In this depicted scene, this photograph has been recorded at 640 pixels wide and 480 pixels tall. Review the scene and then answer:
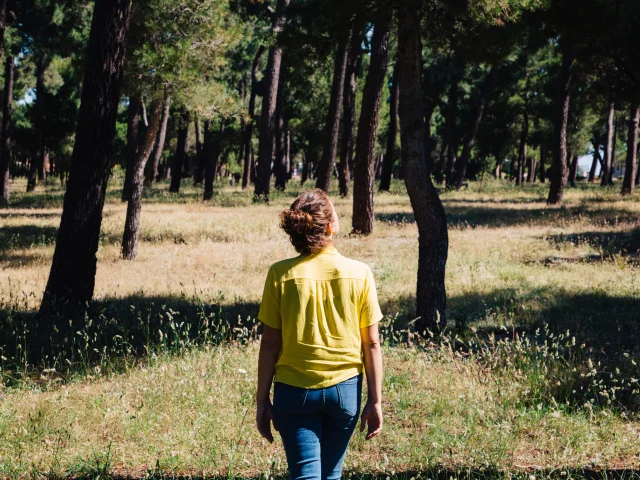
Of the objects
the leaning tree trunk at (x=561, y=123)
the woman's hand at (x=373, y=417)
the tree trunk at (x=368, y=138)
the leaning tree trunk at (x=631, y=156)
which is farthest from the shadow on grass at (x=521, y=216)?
the woman's hand at (x=373, y=417)

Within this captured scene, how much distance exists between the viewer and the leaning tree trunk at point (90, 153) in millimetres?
8203

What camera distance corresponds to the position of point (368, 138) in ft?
49.6

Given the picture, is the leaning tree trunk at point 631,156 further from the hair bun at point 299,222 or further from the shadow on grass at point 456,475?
the hair bun at point 299,222

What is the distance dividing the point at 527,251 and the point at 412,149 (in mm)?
6317

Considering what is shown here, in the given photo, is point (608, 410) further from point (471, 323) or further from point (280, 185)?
point (280, 185)

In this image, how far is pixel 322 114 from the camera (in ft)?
125

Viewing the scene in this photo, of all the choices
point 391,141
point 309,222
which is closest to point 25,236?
point 309,222

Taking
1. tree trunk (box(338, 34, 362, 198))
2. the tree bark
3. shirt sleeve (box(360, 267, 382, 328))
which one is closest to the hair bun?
shirt sleeve (box(360, 267, 382, 328))

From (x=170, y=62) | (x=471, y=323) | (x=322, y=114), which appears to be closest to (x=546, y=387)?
(x=471, y=323)

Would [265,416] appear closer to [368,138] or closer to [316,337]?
[316,337]

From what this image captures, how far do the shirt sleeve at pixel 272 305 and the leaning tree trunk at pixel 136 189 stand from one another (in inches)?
405

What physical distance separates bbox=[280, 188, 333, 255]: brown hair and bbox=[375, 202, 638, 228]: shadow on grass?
13689 mm

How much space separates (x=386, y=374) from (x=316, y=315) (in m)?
3.32

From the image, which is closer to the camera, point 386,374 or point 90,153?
point 386,374
